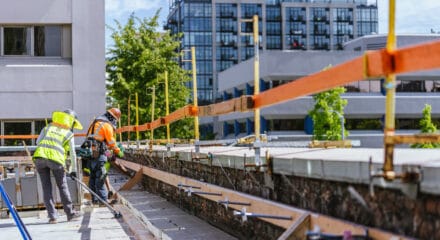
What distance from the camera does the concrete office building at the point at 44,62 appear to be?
2477 centimetres

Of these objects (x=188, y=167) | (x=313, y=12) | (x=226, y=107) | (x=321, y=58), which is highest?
(x=313, y=12)

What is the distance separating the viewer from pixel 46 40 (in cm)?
2498

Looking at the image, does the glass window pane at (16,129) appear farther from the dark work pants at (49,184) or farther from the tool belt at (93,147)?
the dark work pants at (49,184)

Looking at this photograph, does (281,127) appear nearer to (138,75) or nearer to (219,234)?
(138,75)

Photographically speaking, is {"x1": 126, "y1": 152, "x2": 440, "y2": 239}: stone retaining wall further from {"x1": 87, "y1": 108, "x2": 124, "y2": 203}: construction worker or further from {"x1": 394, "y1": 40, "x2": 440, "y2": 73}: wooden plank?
{"x1": 87, "y1": 108, "x2": 124, "y2": 203}: construction worker

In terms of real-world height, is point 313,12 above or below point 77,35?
above

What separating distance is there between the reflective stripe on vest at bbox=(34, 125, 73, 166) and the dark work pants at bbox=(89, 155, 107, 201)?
155 cm

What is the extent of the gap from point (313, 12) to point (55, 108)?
4035 inches

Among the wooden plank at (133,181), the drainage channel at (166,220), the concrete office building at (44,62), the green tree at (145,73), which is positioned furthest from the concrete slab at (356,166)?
the green tree at (145,73)

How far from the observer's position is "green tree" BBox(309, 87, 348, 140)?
198 feet

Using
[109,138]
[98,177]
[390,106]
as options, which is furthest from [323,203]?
[98,177]

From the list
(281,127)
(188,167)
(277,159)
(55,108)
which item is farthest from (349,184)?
(281,127)

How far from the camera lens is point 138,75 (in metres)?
35.2

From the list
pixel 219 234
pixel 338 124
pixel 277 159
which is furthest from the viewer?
pixel 338 124
